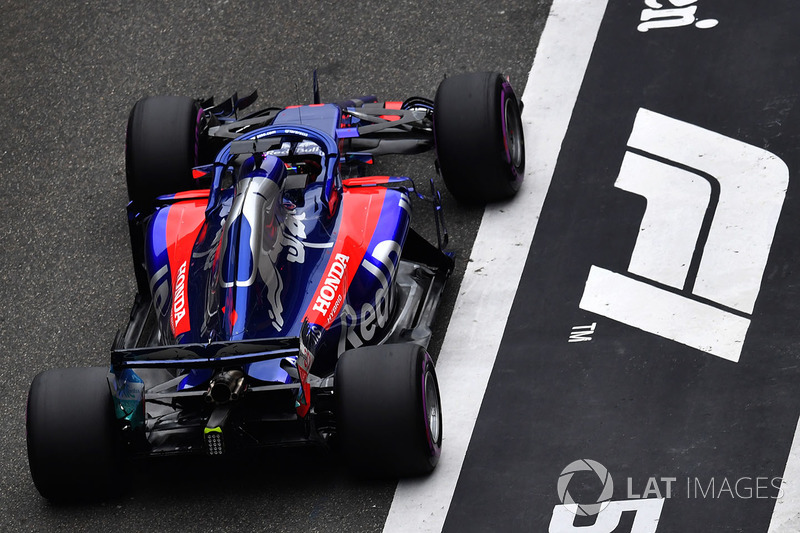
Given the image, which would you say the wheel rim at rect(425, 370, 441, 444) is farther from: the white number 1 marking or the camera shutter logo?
the white number 1 marking

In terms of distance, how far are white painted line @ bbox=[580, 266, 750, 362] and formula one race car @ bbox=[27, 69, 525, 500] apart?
1.01 metres

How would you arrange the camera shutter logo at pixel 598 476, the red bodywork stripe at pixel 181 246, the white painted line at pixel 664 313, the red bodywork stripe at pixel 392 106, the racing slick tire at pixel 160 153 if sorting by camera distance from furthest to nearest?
1. the red bodywork stripe at pixel 392 106
2. the racing slick tire at pixel 160 153
3. the white painted line at pixel 664 313
4. the red bodywork stripe at pixel 181 246
5. the camera shutter logo at pixel 598 476

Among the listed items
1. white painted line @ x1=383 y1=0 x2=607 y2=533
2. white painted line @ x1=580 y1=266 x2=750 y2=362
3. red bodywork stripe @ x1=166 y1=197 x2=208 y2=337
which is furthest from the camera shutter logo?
red bodywork stripe @ x1=166 y1=197 x2=208 y2=337

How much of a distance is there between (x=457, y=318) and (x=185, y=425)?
7.14 ft

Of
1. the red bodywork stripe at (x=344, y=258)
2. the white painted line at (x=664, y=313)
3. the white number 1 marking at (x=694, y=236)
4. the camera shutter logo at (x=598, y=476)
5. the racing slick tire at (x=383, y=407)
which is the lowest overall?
the camera shutter logo at (x=598, y=476)

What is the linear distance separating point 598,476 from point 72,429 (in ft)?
9.32

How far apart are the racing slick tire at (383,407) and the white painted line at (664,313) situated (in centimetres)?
177

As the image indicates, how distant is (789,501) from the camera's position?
23.6 ft

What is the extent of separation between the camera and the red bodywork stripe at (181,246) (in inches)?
310

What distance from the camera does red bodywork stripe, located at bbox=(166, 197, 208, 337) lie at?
25.8 ft

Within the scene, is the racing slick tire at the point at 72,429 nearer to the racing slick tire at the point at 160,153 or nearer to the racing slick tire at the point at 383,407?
the racing slick tire at the point at 383,407

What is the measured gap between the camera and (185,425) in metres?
7.35

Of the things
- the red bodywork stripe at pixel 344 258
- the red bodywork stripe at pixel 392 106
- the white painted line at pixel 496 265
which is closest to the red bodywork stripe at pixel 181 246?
the red bodywork stripe at pixel 344 258

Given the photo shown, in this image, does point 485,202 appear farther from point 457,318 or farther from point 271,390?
point 271,390
